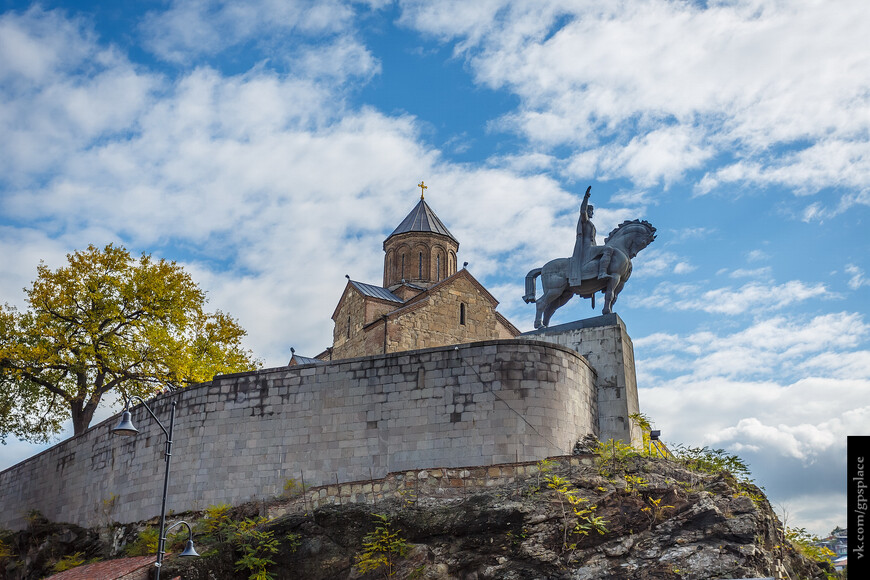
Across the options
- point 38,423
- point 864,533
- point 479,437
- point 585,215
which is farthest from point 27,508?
point 864,533

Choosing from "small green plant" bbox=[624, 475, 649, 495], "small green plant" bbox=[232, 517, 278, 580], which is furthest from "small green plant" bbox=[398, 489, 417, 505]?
"small green plant" bbox=[624, 475, 649, 495]

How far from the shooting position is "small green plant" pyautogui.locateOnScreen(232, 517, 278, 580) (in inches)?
541

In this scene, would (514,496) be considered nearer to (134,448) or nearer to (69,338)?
(134,448)

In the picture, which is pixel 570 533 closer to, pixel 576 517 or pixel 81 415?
pixel 576 517

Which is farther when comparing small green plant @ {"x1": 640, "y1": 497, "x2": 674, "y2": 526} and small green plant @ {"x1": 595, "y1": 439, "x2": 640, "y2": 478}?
small green plant @ {"x1": 595, "y1": 439, "x2": 640, "y2": 478}

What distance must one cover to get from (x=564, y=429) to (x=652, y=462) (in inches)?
83.8

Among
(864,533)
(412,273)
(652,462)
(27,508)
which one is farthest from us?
(412,273)

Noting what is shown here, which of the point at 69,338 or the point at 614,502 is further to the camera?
the point at 69,338

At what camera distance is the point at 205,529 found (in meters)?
15.5

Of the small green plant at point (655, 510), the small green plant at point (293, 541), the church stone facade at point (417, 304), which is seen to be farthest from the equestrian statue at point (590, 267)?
the church stone facade at point (417, 304)

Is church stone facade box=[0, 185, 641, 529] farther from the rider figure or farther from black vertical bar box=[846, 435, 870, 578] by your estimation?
black vertical bar box=[846, 435, 870, 578]

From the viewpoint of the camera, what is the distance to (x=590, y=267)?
1964cm


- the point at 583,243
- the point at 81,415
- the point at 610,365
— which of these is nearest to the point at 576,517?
the point at 610,365

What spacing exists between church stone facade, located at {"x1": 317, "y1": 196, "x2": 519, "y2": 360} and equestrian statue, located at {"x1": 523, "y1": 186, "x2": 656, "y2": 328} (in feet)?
34.4
